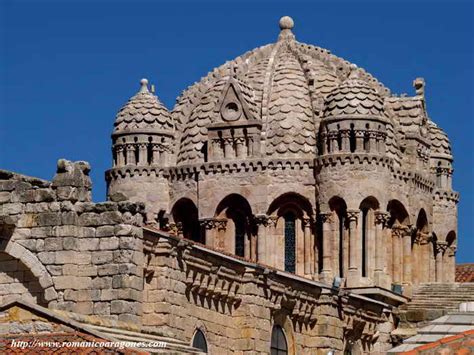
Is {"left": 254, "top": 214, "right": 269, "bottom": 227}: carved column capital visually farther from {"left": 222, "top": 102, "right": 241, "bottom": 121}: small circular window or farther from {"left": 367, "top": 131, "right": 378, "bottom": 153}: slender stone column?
{"left": 367, "top": 131, "right": 378, "bottom": 153}: slender stone column

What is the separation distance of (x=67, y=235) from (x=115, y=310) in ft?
6.27

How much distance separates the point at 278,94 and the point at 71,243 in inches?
1136

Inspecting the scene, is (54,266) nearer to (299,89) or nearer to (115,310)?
(115,310)

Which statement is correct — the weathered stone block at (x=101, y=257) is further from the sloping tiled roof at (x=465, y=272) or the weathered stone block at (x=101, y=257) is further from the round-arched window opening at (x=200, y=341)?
the sloping tiled roof at (x=465, y=272)

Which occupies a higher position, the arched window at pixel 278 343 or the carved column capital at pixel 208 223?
the carved column capital at pixel 208 223

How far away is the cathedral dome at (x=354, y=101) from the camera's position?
73.6 meters

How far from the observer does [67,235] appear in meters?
48.5

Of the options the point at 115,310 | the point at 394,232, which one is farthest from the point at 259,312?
the point at 394,232

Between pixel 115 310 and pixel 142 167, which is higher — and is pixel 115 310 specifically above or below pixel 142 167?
below

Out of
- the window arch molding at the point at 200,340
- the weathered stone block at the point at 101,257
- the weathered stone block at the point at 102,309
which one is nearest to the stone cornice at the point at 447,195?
the window arch molding at the point at 200,340

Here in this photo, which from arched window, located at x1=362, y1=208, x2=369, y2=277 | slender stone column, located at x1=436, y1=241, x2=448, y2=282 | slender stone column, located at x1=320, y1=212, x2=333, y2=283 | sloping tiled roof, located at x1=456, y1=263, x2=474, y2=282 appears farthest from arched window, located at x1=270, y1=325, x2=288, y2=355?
sloping tiled roof, located at x1=456, y1=263, x2=474, y2=282

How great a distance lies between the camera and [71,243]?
4847 cm

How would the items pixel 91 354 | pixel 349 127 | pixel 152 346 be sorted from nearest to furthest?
pixel 91 354
pixel 152 346
pixel 349 127

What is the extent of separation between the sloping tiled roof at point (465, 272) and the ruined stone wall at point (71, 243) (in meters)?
35.6
